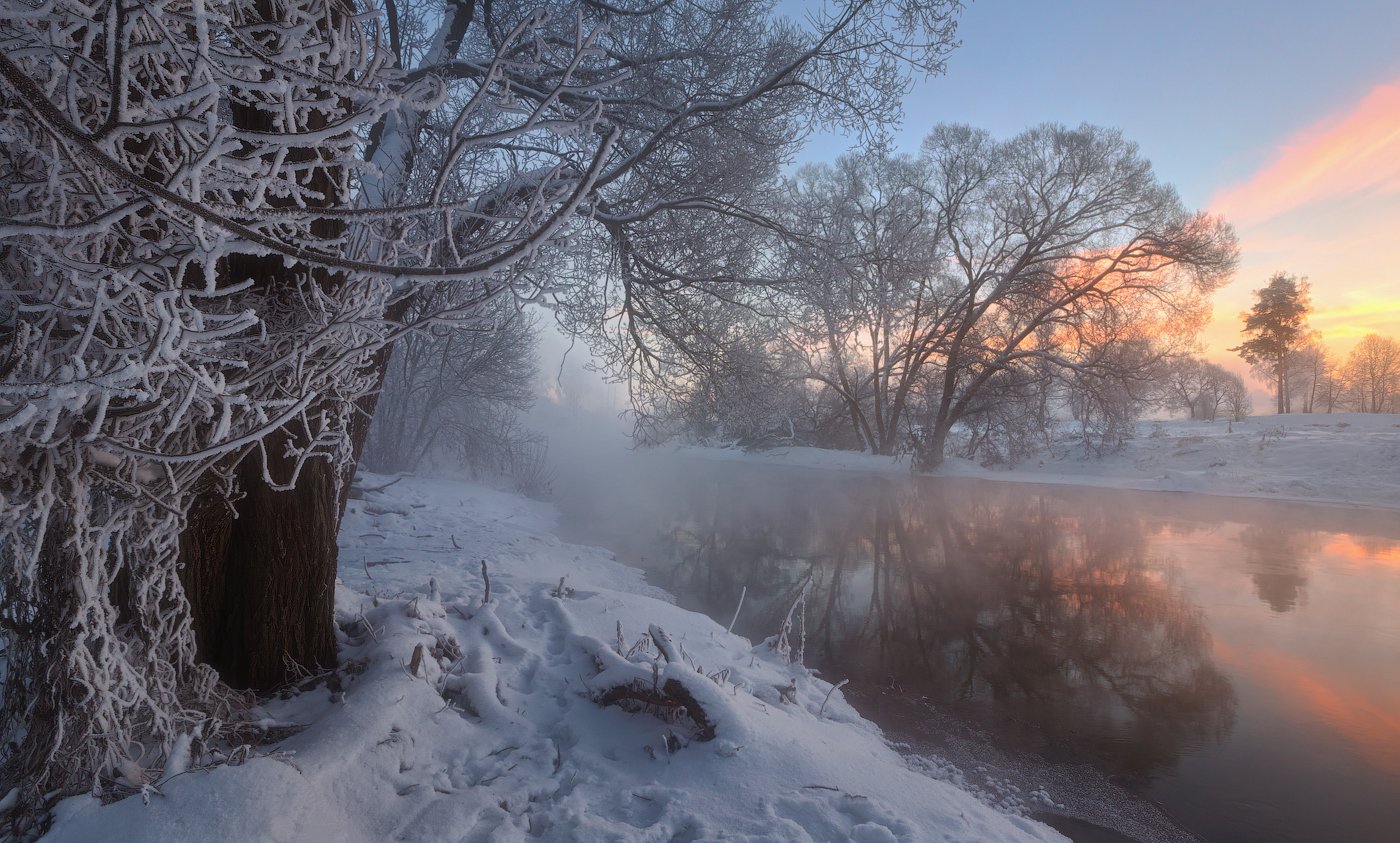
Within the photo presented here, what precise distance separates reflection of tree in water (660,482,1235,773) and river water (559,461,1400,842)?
0.03 metres

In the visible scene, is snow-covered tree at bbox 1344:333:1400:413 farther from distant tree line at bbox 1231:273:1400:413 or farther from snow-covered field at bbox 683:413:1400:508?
snow-covered field at bbox 683:413:1400:508

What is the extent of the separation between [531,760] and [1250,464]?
1973 cm

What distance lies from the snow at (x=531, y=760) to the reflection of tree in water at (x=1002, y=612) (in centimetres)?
137

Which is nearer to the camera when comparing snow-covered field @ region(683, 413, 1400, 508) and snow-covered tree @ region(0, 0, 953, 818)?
snow-covered tree @ region(0, 0, 953, 818)

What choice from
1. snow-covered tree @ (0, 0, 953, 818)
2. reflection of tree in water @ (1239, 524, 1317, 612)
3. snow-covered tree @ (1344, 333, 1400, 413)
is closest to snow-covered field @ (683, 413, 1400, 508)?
reflection of tree in water @ (1239, 524, 1317, 612)

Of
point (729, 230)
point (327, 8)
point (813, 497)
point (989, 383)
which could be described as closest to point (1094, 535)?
point (813, 497)

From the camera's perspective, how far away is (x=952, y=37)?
4910 millimetres

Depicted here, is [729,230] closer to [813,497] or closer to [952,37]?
[952,37]

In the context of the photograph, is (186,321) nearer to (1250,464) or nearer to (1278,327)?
(1250,464)

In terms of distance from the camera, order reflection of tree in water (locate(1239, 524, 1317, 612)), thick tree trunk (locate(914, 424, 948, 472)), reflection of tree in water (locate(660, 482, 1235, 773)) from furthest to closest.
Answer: thick tree trunk (locate(914, 424, 948, 472)) < reflection of tree in water (locate(1239, 524, 1317, 612)) < reflection of tree in water (locate(660, 482, 1235, 773))

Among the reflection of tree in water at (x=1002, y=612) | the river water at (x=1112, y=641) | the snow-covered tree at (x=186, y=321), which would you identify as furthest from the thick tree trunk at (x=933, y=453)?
the snow-covered tree at (x=186, y=321)

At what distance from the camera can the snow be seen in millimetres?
2152

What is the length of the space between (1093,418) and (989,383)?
3.97m

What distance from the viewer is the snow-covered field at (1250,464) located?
46.7ft
